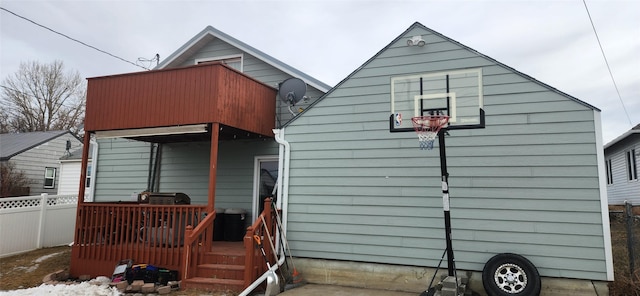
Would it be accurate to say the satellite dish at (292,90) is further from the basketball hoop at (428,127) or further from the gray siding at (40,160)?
the gray siding at (40,160)

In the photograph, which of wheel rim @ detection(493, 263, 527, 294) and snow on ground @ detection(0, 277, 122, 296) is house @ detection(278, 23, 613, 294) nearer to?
wheel rim @ detection(493, 263, 527, 294)

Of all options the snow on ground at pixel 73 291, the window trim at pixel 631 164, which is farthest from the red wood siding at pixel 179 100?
the window trim at pixel 631 164

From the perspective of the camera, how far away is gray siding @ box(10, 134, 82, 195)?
18734 mm

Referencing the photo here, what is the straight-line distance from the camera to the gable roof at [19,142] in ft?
60.5

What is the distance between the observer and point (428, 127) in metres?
5.39

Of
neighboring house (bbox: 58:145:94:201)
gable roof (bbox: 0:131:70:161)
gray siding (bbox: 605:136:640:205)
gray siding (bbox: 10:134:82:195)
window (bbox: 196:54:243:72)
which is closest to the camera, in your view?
window (bbox: 196:54:243:72)

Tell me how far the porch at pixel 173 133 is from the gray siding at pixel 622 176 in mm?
14233

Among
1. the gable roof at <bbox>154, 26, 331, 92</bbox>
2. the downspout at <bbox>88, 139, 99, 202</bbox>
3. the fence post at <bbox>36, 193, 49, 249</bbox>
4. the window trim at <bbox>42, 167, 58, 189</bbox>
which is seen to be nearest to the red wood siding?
the gable roof at <bbox>154, 26, 331, 92</bbox>

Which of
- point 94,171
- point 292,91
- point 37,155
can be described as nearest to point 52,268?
point 94,171

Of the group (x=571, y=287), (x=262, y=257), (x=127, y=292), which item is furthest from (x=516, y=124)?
(x=127, y=292)

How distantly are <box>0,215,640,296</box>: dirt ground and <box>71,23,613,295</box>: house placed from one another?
375 millimetres

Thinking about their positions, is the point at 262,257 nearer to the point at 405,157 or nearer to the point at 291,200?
the point at 291,200

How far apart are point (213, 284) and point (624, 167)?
17.3m

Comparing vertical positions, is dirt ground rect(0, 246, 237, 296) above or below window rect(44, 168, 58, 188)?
below
